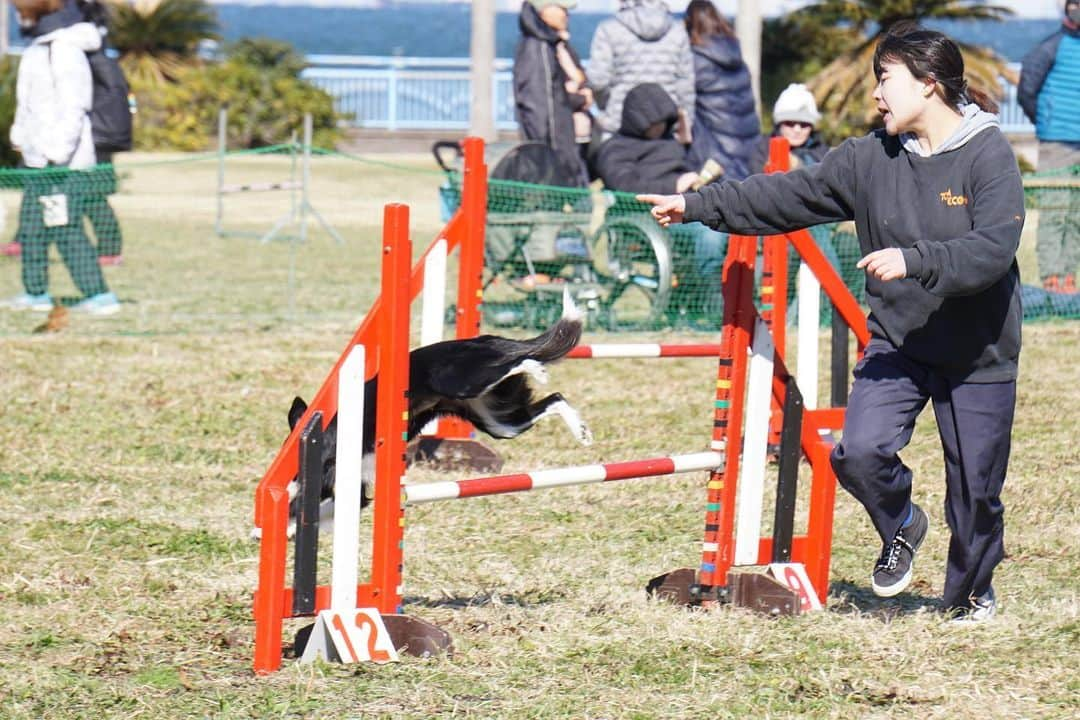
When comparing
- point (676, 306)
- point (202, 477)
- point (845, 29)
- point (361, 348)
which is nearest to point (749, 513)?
point (361, 348)

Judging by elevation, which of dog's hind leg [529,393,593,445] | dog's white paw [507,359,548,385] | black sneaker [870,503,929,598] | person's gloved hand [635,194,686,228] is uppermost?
person's gloved hand [635,194,686,228]

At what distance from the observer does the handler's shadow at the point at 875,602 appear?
4207mm

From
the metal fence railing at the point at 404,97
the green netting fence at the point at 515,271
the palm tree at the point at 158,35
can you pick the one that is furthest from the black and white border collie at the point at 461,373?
the metal fence railing at the point at 404,97

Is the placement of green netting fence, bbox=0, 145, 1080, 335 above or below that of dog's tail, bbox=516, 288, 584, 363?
below

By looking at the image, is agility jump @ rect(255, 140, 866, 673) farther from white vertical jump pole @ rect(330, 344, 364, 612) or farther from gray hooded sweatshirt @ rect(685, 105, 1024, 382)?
gray hooded sweatshirt @ rect(685, 105, 1024, 382)

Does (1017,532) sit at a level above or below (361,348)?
below

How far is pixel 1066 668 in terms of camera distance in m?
3.68

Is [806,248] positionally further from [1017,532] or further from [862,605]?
[1017,532]

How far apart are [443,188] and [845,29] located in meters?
13.9

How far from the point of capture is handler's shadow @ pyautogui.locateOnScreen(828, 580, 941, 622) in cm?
421

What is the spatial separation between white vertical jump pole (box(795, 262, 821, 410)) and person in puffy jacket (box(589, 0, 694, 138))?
15.3 feet

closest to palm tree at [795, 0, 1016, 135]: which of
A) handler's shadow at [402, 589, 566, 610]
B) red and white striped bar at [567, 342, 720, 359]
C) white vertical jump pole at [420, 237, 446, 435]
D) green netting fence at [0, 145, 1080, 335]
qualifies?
green netting fence at [0, 145, 1080, 335]

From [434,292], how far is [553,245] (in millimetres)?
3629

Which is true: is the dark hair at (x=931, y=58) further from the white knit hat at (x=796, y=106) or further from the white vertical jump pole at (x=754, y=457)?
the white knit hat at (x=796, y=106)
